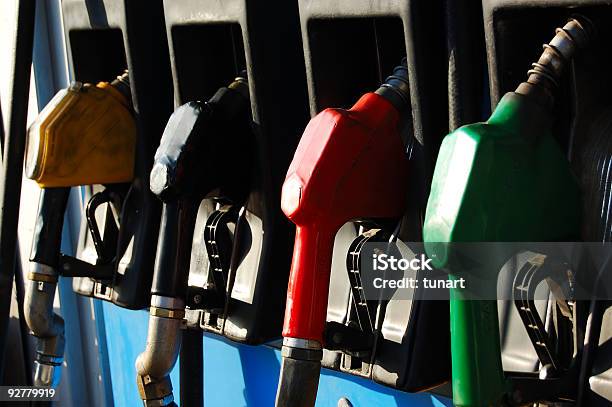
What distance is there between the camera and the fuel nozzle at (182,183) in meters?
1.20

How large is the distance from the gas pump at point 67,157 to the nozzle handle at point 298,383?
58 cm

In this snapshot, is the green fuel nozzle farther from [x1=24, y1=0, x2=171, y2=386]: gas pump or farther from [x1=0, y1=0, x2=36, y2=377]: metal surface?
[x1=0, y1=0, x2=36, y2=377]: metal surface

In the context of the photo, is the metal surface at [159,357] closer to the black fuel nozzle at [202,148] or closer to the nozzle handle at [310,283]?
the black fuel nozzle at [202,148]

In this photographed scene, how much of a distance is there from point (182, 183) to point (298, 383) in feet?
0.99

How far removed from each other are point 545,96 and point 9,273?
1.08 metres

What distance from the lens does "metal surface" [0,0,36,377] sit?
63.2 inches

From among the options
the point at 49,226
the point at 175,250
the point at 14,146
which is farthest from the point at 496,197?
the point at 14,146


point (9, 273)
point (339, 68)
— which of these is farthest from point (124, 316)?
point (339, 68)

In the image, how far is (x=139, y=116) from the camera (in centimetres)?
147

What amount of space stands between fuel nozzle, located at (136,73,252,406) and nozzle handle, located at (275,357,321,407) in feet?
0.94

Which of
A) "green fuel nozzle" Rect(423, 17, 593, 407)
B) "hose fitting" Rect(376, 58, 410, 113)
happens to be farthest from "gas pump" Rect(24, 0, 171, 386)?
"green fuel nozzle" Rect(423, 17, 593, 407)

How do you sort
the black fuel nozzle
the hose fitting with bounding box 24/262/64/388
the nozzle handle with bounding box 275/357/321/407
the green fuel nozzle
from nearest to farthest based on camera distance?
1. the green fuel nozzle
2. the nozzle handle with bounding box 275/357/321/407
3. the black fuel nozzle
4. the hose fitting with bounding box 24/262/64/388

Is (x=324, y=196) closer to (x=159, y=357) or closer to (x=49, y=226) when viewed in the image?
(x=159, y=357)

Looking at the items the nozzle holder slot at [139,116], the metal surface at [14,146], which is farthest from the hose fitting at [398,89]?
the metal surface at [14,146]
